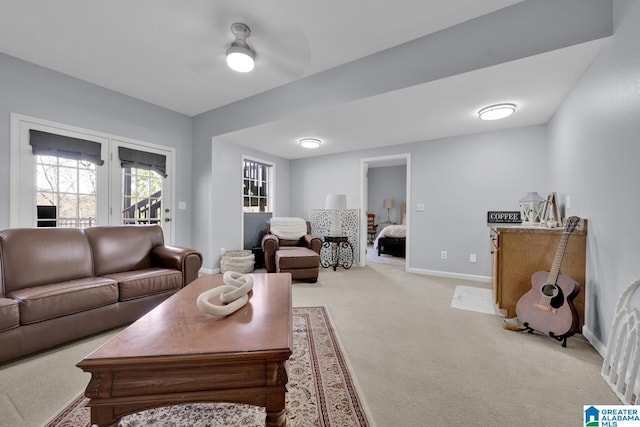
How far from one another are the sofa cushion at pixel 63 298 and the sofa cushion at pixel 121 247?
1.11 ft

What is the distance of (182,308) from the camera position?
144 cm

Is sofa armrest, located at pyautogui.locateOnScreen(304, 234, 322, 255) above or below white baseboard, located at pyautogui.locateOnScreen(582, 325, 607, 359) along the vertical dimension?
above

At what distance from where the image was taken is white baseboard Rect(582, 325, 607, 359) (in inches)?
71.8

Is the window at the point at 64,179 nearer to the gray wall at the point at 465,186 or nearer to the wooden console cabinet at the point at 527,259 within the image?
the gray wall at the point at 465,186

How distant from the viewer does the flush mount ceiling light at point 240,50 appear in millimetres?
2254

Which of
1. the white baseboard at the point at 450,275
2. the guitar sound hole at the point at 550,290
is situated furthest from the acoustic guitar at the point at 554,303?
the white baseboard at the point at 450,275

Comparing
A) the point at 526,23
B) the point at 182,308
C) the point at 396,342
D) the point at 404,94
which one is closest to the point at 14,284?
the point at 182,308

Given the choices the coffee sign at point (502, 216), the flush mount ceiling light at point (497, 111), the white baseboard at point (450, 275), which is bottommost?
the white baseboard at point (450, 275)

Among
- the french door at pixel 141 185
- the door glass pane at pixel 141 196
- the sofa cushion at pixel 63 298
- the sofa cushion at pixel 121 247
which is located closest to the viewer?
the sofa cushion at pixel 63 298

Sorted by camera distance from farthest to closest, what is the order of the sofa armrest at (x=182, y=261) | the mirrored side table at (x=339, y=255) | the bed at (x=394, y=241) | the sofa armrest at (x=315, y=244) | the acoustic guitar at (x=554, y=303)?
1. the bed at (x=394, y=241)
2. the mirrored side table at (x=339, y=255)
3. the sofa armrest at (x=315, y=244)
4. the sofa armrest at (x=182, y=261)
5. the acoustic guitar at (x=554, y=303)

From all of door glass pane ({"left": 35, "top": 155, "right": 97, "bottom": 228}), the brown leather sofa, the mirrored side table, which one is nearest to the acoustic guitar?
the mirrored side table

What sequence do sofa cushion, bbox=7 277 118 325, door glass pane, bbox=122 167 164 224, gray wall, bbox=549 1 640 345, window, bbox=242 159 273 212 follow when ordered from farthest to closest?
window, bbox=242 159 273 212
door glass pane, bbox=122 167 164 224
sofa cushion, bbox=7 277 118 325
gray wall, bbox=549 1 640 345

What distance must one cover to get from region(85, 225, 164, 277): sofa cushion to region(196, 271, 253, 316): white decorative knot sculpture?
5.39 feet

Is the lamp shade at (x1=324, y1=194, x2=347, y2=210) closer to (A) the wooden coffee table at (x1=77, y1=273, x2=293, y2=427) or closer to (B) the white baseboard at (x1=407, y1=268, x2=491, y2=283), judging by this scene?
(B) the white baseboard at (x1=407, y1=268, x2=491, y2=283)
